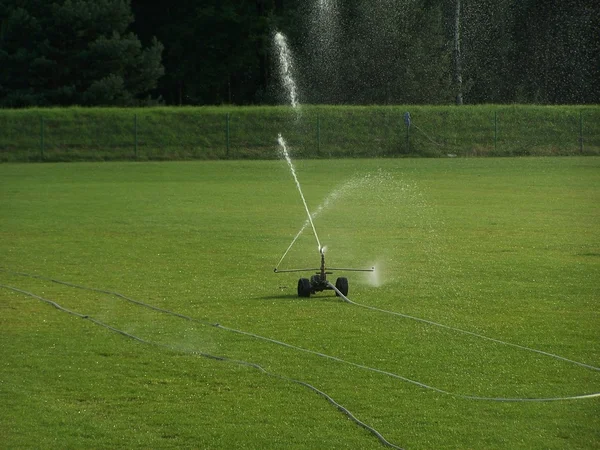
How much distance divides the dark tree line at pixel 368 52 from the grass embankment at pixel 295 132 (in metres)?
10.1

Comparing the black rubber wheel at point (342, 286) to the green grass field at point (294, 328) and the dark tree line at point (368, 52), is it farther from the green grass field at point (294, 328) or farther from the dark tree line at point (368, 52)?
the dark tree line at point (368, 52)

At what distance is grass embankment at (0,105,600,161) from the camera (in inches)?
2147

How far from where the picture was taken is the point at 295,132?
56.8 meters

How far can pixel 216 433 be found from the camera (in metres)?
8.42

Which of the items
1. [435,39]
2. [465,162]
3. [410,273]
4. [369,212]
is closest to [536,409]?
[410,273]

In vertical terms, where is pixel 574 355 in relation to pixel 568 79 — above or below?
below

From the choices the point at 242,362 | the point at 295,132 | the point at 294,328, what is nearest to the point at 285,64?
the point at 295,132

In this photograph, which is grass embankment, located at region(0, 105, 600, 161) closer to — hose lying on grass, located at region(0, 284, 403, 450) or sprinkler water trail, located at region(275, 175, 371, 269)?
sprinkler water trail, located at region(275, 175, 371, 269)

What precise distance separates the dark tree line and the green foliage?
0.27 feet

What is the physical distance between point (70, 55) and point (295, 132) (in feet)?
65.9

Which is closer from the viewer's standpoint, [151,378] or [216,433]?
[216,433]

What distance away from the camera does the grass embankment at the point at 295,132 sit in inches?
2147

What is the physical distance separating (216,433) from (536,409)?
2.63 m

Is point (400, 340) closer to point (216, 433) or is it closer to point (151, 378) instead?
point (151, 378)
